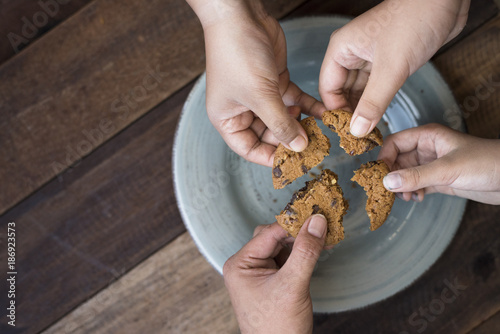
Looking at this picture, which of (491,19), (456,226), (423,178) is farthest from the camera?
(491,19)

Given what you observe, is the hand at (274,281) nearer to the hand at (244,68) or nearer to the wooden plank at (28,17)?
the hand at (244,68)

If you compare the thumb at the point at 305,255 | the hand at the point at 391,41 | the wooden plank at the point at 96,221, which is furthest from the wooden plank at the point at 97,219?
the thumb at the point at 305,255

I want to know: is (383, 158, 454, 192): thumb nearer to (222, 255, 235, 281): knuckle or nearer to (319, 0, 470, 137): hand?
(319, 0, 470, 137): hand

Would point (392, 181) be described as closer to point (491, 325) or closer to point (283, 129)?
point (283, 129)

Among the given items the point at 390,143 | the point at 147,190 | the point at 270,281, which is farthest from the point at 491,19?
the point at 147,190

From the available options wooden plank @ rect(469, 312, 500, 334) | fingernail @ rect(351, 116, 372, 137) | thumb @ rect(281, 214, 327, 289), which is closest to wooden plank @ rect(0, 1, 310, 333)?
thumb @ rect(281, 214, 327, 289)

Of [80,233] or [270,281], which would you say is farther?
[80,233]

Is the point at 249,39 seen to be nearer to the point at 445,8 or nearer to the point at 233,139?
the point at 233,139

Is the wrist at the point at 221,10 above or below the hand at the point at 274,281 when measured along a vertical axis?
above
